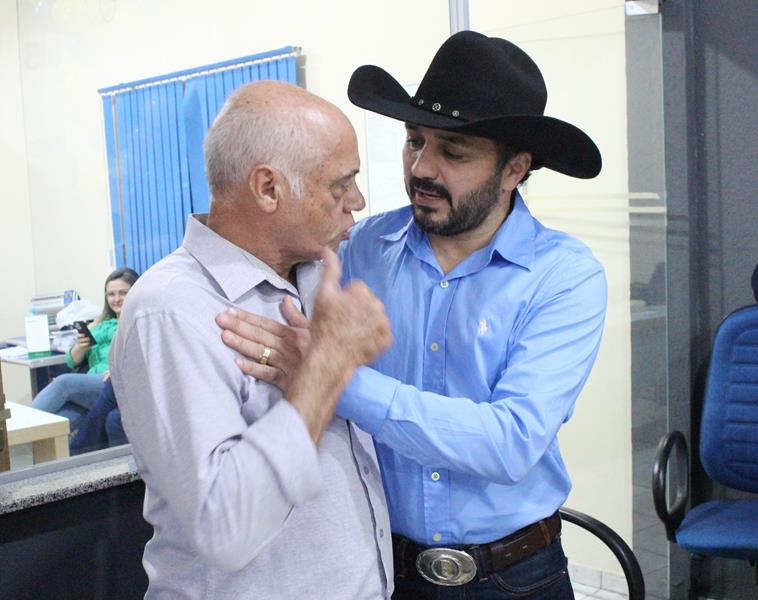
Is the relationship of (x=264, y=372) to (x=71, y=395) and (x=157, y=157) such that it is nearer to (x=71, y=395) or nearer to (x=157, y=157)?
(x=71, y=395)

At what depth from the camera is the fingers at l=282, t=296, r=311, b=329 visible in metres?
1.33

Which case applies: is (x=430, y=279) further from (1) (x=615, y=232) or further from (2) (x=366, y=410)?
(1) (x=615, y=232)

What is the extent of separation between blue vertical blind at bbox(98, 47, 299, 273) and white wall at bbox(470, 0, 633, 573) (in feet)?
4.24

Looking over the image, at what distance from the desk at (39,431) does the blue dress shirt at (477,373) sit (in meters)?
0.87

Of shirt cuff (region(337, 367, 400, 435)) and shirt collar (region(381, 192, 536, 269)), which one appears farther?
shirt collar (region(381, 192, 536, 269))

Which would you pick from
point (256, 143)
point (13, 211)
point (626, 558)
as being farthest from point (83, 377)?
point (626, 558)

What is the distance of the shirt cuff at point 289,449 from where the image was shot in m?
1.10

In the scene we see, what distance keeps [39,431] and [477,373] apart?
111cm

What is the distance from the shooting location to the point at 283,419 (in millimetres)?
1122

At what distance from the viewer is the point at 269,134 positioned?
4.23 feet

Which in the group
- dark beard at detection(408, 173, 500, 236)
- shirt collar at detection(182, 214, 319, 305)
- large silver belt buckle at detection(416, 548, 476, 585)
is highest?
dark beard at detection(408, 173, 500, 236)

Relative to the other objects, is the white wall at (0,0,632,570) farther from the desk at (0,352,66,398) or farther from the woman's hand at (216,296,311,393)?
the woman's hand at (216,296,311,393)

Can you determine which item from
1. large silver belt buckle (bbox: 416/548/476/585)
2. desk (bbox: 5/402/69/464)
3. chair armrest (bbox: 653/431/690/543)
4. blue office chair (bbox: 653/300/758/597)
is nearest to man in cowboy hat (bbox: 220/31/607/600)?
large silver belt buckle (bbox: 416/548/476/585)

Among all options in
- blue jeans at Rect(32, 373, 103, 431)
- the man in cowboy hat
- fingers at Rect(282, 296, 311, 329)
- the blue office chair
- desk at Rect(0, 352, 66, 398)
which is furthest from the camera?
the blue office chair
